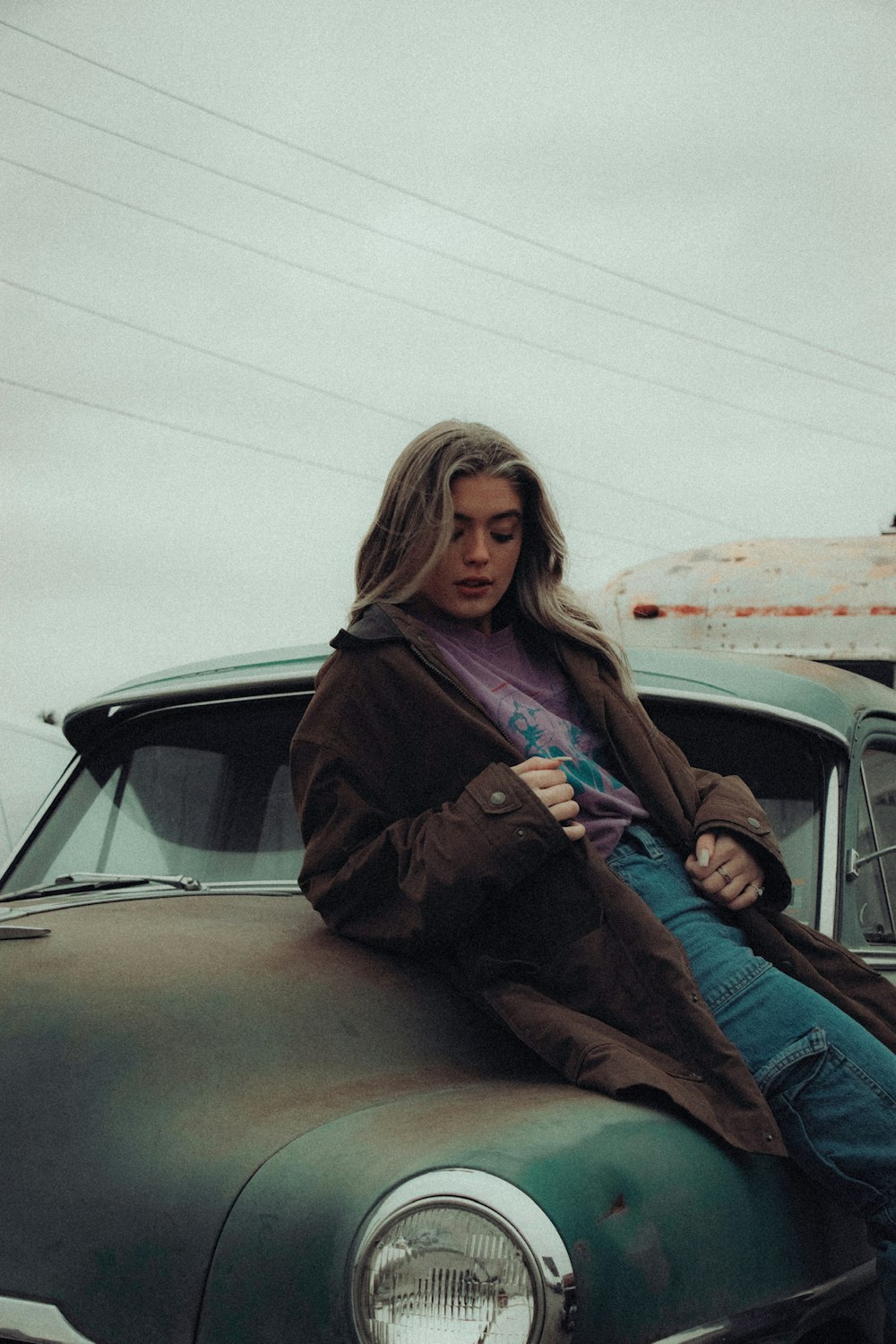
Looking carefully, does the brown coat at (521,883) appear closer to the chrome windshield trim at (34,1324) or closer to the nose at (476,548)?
the nose at (476,548)

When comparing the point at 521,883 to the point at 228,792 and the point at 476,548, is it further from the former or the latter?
the point at 228,792

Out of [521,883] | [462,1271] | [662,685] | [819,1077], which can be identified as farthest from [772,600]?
[462,1271]

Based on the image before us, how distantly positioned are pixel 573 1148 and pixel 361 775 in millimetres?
772

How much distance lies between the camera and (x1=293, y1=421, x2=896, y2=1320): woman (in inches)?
82.3

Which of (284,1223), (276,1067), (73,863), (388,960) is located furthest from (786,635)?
(284,1223)

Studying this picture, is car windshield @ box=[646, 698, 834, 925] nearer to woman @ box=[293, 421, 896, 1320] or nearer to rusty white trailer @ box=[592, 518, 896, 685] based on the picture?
woman @ box=[293, 421, 896, 1320]

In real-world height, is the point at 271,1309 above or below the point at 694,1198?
below

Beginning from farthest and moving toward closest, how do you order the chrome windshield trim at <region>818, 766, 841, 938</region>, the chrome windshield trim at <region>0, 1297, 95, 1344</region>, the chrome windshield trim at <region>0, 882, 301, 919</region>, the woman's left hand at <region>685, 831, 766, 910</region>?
the chrome windshield trim at <region>818, 766, 841, 938</region> < the chrome windshield trim at <region>0, 882, 301, 919</region> < the woman's left hand at <region>685, 831, 766, 910</region> < the chrome windshield trim at <region>0, 1297, 95, 1344</region>

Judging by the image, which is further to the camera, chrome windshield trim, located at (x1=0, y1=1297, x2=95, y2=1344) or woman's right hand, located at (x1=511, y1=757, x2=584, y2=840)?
woman's right hand, located at (x1=511, y1=757, x2=584, y2=840)

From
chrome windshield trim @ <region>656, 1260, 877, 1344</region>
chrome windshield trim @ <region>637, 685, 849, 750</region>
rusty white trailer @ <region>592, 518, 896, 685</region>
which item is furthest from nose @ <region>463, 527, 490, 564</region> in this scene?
rusty white trailer @ <region>592, 518, 896, 685</region>

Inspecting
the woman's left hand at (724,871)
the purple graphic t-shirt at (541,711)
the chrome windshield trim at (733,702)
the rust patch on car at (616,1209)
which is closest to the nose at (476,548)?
the purple graphic t-shirt at (541,711)

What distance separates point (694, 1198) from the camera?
188 centimetres

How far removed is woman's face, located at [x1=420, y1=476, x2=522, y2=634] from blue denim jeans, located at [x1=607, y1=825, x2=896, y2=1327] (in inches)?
29.1

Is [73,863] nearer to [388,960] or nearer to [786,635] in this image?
[388,960]
